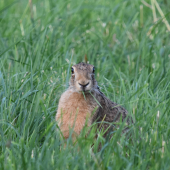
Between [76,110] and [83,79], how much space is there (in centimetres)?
40

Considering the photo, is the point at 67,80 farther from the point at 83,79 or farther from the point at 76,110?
the point at 83,79

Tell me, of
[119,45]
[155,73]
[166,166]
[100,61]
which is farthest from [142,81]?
[166,166]

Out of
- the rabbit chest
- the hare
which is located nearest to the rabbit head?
the hare

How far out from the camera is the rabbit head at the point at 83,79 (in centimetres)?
358

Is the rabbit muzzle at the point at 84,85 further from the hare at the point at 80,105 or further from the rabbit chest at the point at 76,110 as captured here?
the rabbit chest at the point at 76,110

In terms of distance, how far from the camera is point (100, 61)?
580 centimetres

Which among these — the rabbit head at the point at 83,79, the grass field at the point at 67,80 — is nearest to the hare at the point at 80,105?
the rabbit head at the point at 83,79

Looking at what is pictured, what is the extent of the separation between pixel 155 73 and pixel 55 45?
5.68ft

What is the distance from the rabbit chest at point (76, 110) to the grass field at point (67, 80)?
0.15 metres

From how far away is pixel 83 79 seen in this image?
3615 mm

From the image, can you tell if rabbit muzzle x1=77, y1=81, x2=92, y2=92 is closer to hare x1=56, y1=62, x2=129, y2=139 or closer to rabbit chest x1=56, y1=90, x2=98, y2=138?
hare x1=56, y1=62, x2=129, y2=139

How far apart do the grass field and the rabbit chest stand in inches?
5.9

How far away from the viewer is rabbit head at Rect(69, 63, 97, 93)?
3.58 meters

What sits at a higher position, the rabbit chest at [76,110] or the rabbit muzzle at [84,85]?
the rabbit muzzle at [84,85]
